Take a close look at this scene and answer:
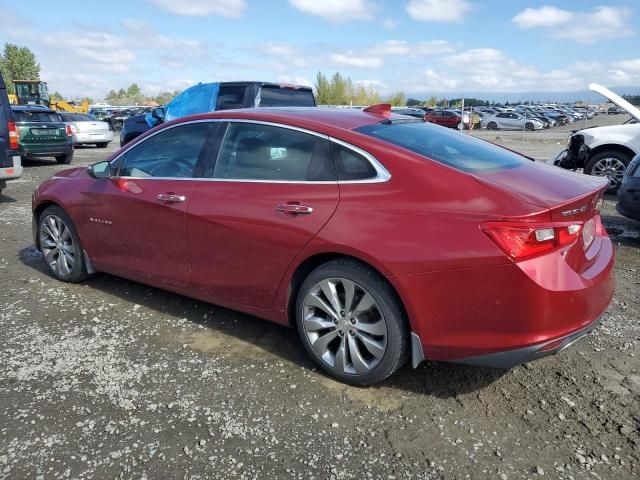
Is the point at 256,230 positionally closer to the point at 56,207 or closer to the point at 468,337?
the point at 468,337

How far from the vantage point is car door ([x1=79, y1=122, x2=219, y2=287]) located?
376cm

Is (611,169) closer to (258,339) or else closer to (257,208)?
(258,339)

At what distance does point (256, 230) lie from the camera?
3.28 meters

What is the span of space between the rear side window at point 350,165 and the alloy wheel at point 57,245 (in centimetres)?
281

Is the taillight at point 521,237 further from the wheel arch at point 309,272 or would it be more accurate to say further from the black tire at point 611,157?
the black tire at point 611,157

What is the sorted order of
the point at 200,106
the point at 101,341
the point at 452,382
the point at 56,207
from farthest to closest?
the point at 200,106
the point at 56,207
the point at 101,341
the point at 452,382

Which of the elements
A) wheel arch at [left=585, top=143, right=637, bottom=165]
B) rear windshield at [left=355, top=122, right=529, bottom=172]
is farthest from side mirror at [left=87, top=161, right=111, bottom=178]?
wheel arch at [left=585, top=143, right=637, bottom=165]

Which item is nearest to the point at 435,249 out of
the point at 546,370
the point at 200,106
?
the point at 546,370

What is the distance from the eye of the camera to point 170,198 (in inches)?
148

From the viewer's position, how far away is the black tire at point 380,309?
2.85 meters

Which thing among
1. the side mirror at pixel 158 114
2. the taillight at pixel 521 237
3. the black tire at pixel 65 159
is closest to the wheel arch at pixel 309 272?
the taillight at pixel 521 237

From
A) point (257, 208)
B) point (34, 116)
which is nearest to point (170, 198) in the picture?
point (257, 208)

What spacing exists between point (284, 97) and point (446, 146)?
6821 millimetres

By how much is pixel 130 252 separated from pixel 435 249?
2549 mm
